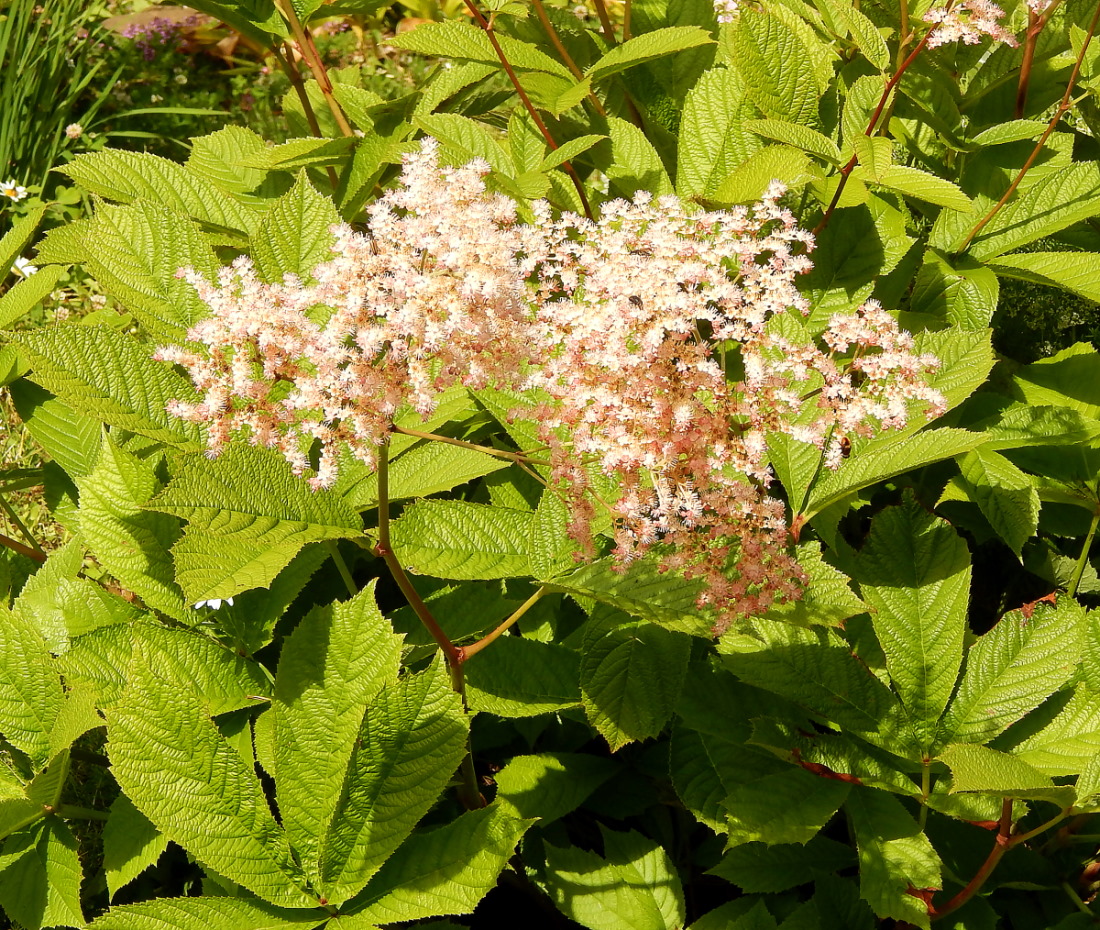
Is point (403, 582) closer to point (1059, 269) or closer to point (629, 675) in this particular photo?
point (629, 675)

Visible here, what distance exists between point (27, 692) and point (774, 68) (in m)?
1.80

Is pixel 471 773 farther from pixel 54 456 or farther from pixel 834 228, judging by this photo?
pixel 834 228

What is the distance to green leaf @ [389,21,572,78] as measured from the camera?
2076mm

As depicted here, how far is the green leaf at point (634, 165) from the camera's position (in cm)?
217

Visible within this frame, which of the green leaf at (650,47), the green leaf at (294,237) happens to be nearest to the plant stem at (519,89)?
the green leaf at (650,47)

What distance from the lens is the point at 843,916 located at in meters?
1.63

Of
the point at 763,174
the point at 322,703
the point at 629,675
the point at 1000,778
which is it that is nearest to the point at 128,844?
the point at 322,703

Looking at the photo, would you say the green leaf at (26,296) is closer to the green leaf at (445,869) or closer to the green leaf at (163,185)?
the green leaf at (163,185)

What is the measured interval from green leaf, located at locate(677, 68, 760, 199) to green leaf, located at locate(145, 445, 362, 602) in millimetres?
1184

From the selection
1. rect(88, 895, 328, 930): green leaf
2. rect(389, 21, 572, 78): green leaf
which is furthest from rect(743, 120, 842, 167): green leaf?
rect(88, 895, 328, 930): green leaf

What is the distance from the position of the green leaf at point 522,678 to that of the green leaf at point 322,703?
0.89ft

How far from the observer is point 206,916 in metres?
1.31

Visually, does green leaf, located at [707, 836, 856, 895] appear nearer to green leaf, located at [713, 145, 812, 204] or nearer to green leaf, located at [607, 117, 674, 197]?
green leaf, located at [713, 145, 812, 204]

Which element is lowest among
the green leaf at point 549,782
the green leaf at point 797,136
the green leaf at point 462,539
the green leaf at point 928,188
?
the green leaf at point 549,782
